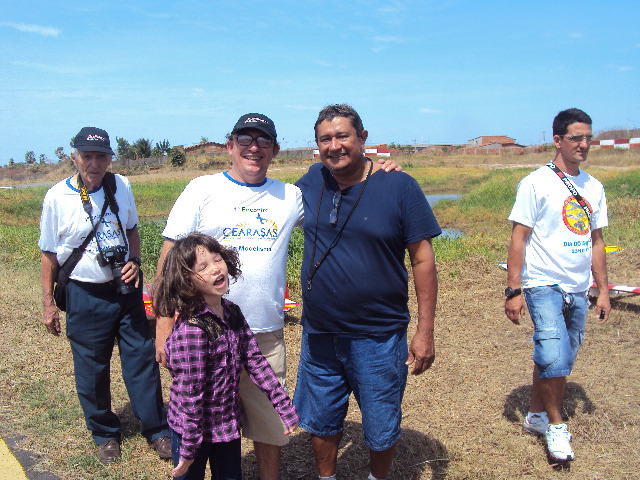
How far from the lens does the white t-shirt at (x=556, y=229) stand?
139 inches

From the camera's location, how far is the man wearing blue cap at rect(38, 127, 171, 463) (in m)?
3.50

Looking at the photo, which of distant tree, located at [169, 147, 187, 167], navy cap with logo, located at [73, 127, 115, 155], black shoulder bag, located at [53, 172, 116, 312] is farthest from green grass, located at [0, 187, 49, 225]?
distant tree, located at [169, 147, 187, 167]

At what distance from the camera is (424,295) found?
9.35 feet

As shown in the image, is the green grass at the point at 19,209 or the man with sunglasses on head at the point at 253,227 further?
the green grass at the point at 19,209

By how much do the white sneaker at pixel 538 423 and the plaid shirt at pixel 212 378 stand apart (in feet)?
6.12

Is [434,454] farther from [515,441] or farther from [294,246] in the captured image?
[294,246]

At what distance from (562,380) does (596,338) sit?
238 cm

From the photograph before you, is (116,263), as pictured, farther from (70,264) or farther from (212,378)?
(212,378)

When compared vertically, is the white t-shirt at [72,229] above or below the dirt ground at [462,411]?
above

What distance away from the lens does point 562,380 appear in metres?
3.48

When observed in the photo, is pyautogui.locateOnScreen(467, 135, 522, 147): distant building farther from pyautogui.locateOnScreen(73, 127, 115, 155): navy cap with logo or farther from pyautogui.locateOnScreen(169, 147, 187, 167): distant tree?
pyautogui.locateOnScreen(73, 127, 115, 155): navy cap with logo

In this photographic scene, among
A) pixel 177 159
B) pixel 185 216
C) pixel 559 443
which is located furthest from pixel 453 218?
pixel 177 159

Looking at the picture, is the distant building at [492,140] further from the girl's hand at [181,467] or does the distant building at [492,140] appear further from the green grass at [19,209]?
the girl's hand at [181,467]

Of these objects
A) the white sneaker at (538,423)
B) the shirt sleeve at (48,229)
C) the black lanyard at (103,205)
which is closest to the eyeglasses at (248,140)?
the black lanyard at (103,205)
